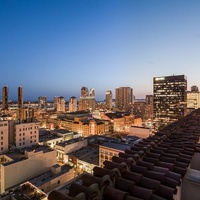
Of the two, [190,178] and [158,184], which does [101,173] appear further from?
[190,178]

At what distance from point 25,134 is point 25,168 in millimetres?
17041

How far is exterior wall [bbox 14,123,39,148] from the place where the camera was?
4159 centimetres

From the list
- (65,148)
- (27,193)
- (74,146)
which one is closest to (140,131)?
(74,146)

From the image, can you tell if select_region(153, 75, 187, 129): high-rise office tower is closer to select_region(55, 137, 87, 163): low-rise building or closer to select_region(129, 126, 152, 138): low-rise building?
select_region(129, 126, 152, 138): low-rise building

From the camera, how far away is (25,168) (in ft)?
91.2

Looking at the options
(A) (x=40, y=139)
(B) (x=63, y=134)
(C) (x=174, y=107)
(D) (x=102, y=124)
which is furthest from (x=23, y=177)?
(C) (x=174, y=107)

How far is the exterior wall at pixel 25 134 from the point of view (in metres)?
41.6

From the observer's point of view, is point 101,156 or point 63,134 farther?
point 63,134

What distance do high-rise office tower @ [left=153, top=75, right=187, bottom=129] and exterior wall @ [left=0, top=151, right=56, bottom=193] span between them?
8395cm

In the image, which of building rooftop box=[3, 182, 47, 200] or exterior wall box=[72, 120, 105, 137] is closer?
building rooftop box=[3, 182, 47, 200]

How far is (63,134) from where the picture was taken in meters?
52.2

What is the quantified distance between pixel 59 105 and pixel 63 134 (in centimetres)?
11384

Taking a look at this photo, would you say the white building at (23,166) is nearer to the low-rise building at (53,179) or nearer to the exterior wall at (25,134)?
the low-rise building at (53,179)

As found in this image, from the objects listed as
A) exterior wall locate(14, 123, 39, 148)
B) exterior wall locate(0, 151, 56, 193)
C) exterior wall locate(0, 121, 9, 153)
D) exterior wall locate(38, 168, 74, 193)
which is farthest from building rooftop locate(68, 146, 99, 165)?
exterior wall locate(0, 121, 9, 153)
